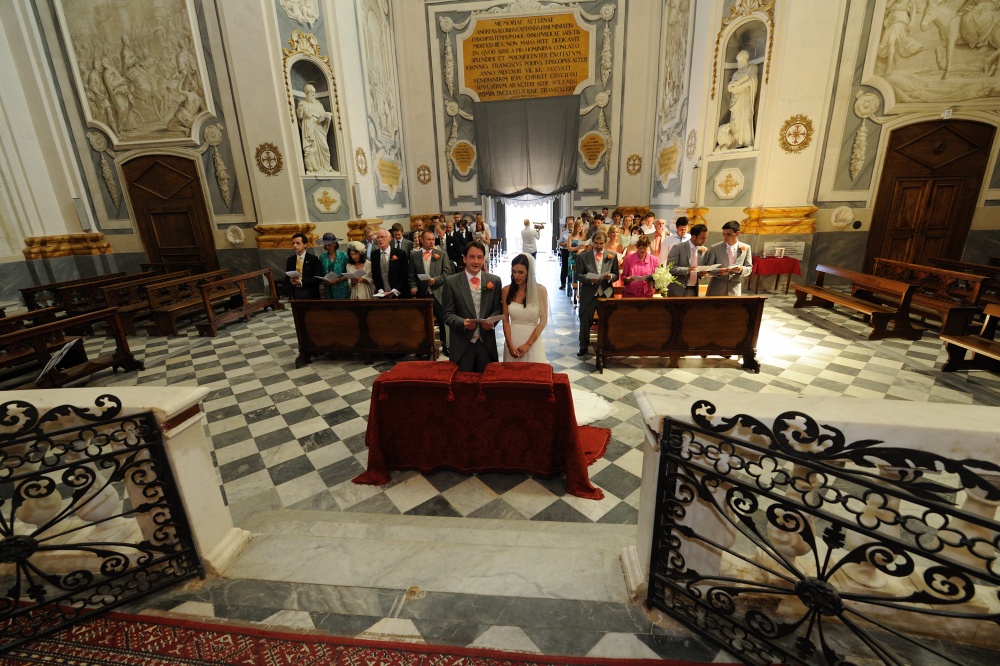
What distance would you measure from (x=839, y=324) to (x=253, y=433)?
9.06m

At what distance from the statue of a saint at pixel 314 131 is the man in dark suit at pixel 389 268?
18.2 feet

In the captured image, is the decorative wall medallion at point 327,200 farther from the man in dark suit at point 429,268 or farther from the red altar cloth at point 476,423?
the red altar cloth at point 476,423

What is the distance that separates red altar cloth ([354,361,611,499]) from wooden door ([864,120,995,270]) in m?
9.83

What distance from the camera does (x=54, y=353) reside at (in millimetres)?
5434

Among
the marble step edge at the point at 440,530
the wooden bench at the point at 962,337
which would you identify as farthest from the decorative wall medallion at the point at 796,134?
the marble step edge at the point at 440,530

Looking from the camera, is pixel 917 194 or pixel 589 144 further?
pixel 589 144

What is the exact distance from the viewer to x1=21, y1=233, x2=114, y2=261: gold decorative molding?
396 inches

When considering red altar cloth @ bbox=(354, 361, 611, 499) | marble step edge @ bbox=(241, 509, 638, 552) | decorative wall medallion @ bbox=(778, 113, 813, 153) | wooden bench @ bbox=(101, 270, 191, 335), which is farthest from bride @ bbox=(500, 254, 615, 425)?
decorative wall medallion @ bbox=(778, 113, 813, 153)

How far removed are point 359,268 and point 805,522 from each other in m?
5.98

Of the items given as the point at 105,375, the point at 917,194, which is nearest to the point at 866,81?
the point at 917,194

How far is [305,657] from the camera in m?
1.76

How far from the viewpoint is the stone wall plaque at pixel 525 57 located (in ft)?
44.9

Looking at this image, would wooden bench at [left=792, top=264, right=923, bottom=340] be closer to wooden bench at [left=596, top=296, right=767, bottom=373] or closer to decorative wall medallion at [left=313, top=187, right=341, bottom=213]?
wooden bench at [left=596, top=296, right=767, bottom=373]

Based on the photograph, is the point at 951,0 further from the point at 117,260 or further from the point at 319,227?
the point at 117,260
